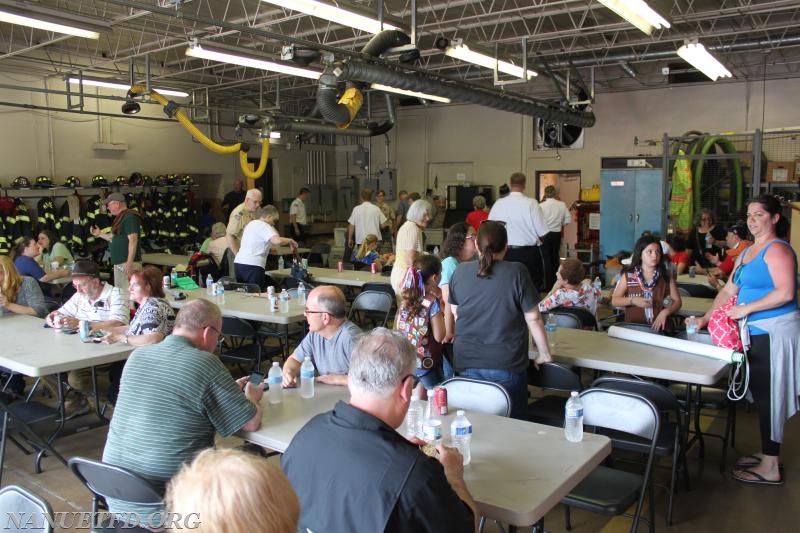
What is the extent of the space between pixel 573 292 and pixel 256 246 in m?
3.59

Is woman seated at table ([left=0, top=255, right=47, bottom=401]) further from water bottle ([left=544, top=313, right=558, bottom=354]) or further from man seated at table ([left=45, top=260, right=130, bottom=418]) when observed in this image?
water bottle ([left=544, top=313, right=558, bottom=354])

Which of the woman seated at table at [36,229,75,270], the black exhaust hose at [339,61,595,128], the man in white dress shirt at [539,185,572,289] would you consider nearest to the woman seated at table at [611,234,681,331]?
the black exhaust hose at [339,61,595,128]

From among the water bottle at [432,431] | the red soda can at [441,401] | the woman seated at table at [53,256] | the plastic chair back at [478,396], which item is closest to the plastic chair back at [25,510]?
the water bottle at [432,431]

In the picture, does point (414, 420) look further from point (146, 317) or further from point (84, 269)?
point (84, 269)

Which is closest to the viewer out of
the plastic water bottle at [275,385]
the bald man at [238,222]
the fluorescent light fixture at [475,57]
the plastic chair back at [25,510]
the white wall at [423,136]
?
the plastic chair back at [25,510]

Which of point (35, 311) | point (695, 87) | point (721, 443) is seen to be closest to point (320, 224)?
point (695, 87)

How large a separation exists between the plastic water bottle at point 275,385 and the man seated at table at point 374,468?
4.27ft

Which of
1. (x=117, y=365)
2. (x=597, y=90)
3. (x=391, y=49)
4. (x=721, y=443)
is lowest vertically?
(x=721, y=443)

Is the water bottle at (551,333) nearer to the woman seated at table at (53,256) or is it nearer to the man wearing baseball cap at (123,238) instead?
the man wearing baseball cap at (123,238)

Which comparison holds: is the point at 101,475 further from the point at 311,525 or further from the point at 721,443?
the point at 721,443

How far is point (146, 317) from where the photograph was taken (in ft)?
14.5

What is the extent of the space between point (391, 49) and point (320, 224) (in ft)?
35.9

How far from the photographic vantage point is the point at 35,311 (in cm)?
573

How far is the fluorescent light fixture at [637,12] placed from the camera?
6.05m
